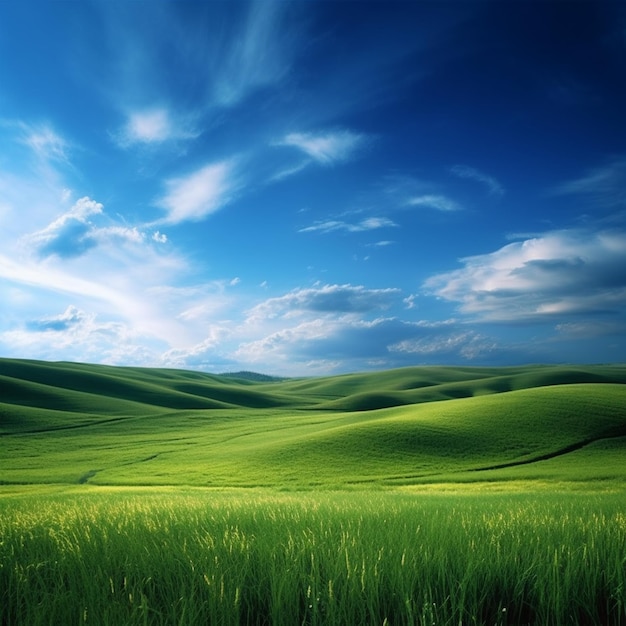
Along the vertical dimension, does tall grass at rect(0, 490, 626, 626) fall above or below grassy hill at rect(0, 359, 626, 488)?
above

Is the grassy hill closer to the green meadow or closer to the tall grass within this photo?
the green meadow

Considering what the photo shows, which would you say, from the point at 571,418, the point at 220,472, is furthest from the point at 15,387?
the point at 571,418

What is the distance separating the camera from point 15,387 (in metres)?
105

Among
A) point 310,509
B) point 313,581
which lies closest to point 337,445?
point 310,509

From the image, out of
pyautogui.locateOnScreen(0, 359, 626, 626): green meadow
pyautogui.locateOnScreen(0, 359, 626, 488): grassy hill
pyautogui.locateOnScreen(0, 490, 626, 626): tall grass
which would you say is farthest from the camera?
pyautogui.locateOnScreen(0, 359, 626, 488): grassy hill

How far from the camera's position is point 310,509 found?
22.3ft

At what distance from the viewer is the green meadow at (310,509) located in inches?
108

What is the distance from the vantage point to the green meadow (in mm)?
2746

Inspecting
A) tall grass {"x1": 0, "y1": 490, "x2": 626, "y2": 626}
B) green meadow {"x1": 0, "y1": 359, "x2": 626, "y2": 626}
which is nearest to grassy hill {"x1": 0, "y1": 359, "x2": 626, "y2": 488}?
green meadow {"x1": 0, "y1": 359, "x2": 626, "y2": 626}

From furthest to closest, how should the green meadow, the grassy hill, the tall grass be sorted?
the grassy hill → the green meadow → the tall grass

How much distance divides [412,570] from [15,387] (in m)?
124

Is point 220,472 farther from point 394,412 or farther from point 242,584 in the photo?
point 242,584

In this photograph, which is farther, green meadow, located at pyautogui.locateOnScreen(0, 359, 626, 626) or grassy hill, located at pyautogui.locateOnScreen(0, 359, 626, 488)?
grassy hill, located at pyautogui.locateOnScreen(0, 359, 626, 488)

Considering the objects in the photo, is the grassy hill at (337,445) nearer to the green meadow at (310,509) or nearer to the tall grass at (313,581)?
the green meadow at (310,509)
